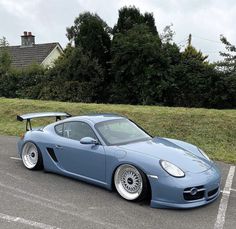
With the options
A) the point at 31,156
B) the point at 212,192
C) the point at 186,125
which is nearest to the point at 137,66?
the point at 186,125

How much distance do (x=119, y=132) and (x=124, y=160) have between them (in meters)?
0.87

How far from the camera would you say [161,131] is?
11172 mm

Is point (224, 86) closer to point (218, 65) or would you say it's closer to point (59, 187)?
point (218, 65)

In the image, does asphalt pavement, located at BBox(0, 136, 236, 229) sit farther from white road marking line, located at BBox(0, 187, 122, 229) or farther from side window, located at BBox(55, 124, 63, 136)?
side window, located at BBox(55, 124, 63, 136)

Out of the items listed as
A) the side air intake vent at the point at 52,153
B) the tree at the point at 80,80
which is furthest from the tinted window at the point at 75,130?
the tree at the point at 80,80

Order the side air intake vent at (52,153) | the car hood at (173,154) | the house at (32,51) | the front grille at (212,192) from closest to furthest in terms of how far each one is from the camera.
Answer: the front grille at (212,192) → the car hood at (173,154) → the side air intake vent at (52,153) → the house at (32,51)

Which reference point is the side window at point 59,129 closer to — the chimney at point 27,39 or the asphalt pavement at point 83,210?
the asphalt pavement at point 83,210

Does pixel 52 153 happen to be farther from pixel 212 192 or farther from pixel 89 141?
pixel 212 192

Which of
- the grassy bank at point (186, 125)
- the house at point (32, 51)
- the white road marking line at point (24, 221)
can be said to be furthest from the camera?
the house at point (32, 51)

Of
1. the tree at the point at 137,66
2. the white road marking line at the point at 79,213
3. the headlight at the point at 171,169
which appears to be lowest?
the white road marking line at the point at 79,213

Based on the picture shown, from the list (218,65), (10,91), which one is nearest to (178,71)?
(218,65)

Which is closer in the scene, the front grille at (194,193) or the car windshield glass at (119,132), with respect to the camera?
the front grille at (194,193)

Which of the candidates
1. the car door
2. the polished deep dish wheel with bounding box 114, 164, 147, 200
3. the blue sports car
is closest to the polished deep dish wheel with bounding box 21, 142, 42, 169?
the blue sports car

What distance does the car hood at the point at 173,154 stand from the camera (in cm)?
563
